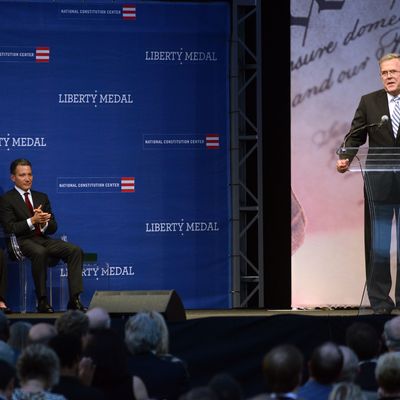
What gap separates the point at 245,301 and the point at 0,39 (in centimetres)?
311

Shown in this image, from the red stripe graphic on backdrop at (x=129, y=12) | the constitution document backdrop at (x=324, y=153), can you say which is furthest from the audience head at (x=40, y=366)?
the red stripe graphic on backdrop at (x=129, y=12)

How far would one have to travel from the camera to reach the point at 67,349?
3.66 m

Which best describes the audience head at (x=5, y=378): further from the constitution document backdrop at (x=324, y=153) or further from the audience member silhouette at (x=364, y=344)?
the constitution document backdrop at (x=324, y=153)

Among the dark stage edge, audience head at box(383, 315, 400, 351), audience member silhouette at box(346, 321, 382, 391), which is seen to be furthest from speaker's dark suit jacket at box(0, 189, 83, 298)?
audience member silhouette at box(346, 321, 382, 391)

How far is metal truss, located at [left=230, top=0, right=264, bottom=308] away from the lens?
8.66 meters

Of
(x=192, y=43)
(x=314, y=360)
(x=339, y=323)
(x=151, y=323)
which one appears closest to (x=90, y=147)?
(x=192, y=43)

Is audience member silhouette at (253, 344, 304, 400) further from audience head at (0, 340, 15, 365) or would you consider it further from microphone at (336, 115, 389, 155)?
microphone at (336, 115, 389, 155)

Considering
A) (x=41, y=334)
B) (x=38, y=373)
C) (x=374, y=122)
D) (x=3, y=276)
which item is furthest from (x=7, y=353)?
(x=3, y=276)

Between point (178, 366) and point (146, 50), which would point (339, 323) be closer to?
point (178, 366)

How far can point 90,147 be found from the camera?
8.76 meters

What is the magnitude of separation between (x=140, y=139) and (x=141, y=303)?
2.74 m

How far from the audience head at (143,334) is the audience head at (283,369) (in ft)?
3.13

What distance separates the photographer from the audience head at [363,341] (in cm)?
416

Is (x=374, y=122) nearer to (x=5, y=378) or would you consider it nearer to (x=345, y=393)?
(x=345, y=393)
